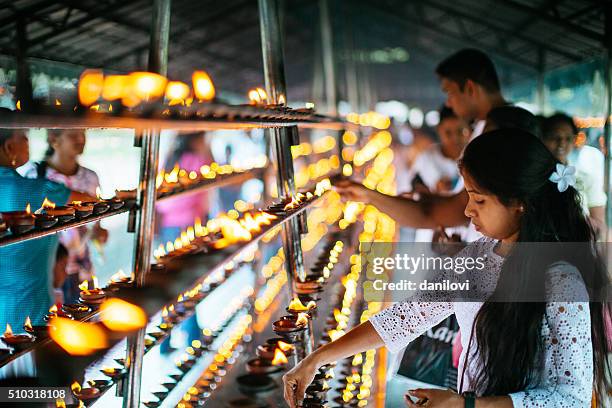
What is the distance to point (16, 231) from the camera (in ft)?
4.86

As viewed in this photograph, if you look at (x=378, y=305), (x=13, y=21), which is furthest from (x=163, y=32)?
(x=13, y=21)

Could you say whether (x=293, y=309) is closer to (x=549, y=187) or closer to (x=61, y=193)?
(x=549, y=187)

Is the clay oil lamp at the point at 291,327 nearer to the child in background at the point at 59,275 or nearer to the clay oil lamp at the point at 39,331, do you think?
the clay oil lamp at the point at 39,331

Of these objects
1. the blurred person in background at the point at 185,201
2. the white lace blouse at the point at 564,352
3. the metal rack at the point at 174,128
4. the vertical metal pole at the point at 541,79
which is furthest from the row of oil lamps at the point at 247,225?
the vertical metal pole at the point at 541,79

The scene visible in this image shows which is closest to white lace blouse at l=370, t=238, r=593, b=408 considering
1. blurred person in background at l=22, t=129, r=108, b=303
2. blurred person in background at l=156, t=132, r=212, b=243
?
blurred person in background at l=22, t=129, r=108, b=303

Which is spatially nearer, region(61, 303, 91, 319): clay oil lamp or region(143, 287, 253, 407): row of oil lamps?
region(61, 303, 91, 319): clay oil lamp

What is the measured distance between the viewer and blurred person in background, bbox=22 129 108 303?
10.3 feet

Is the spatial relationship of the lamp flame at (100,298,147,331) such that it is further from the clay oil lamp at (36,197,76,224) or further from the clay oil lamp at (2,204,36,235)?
the clay oil lamp at (36,197,76,224)

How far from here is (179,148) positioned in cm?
705

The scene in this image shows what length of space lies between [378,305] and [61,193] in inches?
72.7

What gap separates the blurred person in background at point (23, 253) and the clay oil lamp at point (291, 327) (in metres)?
1.00

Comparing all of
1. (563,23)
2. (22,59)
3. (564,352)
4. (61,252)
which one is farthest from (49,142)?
(563,23)

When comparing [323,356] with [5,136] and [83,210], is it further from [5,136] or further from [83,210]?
[5,136]

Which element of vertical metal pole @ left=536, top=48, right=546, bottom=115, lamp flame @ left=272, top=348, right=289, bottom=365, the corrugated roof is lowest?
lamp flame @ left=272, top=348, right=289, bottom=365
